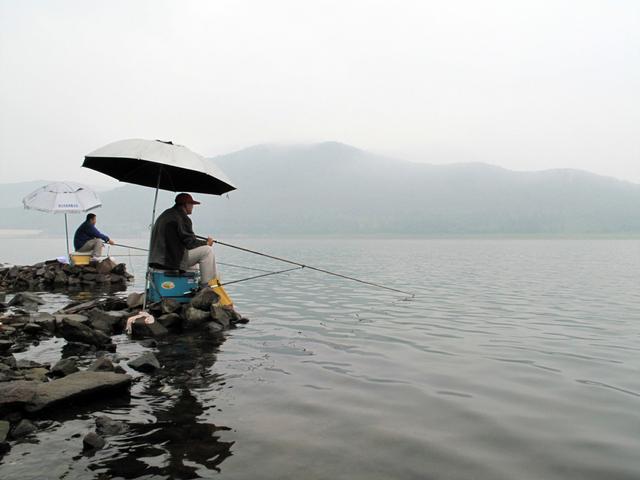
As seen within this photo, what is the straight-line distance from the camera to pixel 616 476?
5051 mm

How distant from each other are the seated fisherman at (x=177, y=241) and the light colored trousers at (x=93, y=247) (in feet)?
42.7

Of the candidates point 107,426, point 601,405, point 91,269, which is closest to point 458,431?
point 601,405

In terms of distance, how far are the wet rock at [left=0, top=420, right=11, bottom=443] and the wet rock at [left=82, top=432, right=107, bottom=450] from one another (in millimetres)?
843

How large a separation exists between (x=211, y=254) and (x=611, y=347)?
34.4 ft

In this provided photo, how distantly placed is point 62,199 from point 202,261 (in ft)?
48.4

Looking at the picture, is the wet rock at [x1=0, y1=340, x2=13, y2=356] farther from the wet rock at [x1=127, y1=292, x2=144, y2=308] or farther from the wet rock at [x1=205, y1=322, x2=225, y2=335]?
the wet rock at [x1=205, y1=322, x2=225, y2=335]

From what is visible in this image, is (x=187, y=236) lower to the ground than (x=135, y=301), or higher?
higher

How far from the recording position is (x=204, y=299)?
43.1 feet

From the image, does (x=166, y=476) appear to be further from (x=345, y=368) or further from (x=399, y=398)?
(x=345, y=368)

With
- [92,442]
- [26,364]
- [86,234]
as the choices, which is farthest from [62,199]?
[92,442]

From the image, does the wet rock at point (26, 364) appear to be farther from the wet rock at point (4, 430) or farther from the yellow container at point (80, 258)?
the yellow container at point (80, 258)

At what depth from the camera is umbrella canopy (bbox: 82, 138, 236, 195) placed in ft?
35.7

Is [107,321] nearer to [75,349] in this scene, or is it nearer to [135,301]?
[135,301]

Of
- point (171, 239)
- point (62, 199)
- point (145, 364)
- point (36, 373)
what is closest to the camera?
point (36, 373)
